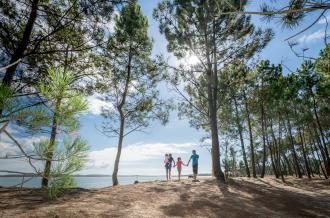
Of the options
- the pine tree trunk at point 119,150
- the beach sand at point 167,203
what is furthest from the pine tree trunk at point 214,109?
the pine tree trunk at point 119,150

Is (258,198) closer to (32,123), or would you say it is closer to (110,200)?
(110,200)

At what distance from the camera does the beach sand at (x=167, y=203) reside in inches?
289

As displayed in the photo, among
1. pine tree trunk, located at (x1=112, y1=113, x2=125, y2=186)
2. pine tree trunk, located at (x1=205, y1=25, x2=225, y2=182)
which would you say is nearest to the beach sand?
pine tree trunk, located at (x1=205, y1=25, x2=225, y2=182)

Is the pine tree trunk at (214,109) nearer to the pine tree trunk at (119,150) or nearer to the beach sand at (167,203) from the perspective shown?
the beach sand at (167,203)

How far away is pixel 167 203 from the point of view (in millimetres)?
9461

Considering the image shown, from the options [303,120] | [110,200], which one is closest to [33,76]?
[110,200]

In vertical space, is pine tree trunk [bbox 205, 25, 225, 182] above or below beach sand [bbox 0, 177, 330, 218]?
above

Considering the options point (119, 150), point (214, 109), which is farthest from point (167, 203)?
point (214, 109)

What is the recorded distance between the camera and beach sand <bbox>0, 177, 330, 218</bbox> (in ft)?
24.1

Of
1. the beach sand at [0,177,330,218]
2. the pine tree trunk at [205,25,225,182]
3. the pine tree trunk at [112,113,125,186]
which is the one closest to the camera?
the beach sand at [0,177,330,218]

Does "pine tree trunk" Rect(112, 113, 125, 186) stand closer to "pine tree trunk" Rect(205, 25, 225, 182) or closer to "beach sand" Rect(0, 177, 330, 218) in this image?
"beach sand" Rect(0, 177, 330, 218)

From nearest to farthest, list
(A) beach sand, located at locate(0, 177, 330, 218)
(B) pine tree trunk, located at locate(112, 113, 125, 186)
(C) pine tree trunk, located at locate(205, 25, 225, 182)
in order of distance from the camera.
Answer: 1. (A) beach sand, located at locate(0, 177, 330, 218)
2. (C) pine tree trunk, located at locate(205, 25, 225, 182)
3. (B) pine tree trunk, located at locate(112, 113, 125, 186)

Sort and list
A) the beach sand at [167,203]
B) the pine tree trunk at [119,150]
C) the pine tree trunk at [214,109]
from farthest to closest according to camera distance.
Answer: the pine tree trunk at [119,150]
the pine tree trunk at [214,109]
the beach sand at [167,203]

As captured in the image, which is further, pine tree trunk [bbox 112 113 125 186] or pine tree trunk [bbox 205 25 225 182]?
pine tree trunk [bbox 112 113 125 186]
